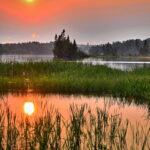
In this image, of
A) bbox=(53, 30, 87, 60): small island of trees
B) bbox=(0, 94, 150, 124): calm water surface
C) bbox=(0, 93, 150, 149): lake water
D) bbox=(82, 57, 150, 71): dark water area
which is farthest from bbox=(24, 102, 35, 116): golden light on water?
bbox=(53, 30, 87, 60): small island of trees

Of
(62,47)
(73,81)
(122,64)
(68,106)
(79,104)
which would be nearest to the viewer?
(68,106)

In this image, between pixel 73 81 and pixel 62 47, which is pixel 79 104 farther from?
pixel 62 47

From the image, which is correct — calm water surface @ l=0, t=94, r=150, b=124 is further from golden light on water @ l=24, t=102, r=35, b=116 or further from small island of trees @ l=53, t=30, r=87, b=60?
small island of trees @ l=53, t=30, r=87, b=60

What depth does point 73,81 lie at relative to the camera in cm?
2072

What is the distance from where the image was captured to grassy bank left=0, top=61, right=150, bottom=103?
56.4 feet

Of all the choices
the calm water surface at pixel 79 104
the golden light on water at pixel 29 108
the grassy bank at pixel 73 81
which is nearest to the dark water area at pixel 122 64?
the grassy bank at pixel 73 81

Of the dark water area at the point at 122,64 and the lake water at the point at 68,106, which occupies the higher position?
the dark water area at the point at 122,64

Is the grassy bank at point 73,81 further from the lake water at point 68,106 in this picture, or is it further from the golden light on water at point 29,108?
the golden light on water at point 29,108

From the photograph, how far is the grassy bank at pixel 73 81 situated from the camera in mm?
17195

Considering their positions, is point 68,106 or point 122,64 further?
point 122,64

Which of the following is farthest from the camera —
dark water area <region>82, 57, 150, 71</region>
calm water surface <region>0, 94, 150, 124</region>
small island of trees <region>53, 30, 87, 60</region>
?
small island of trees <region>53, 30, 87, 60</region>

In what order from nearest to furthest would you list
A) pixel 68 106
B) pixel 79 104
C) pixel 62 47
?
1. pixel 68 106
2. pixel 79 104
3. pixel 62 47

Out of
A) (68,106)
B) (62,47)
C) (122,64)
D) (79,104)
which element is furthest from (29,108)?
(62,47)

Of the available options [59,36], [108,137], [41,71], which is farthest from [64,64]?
[59,36]
